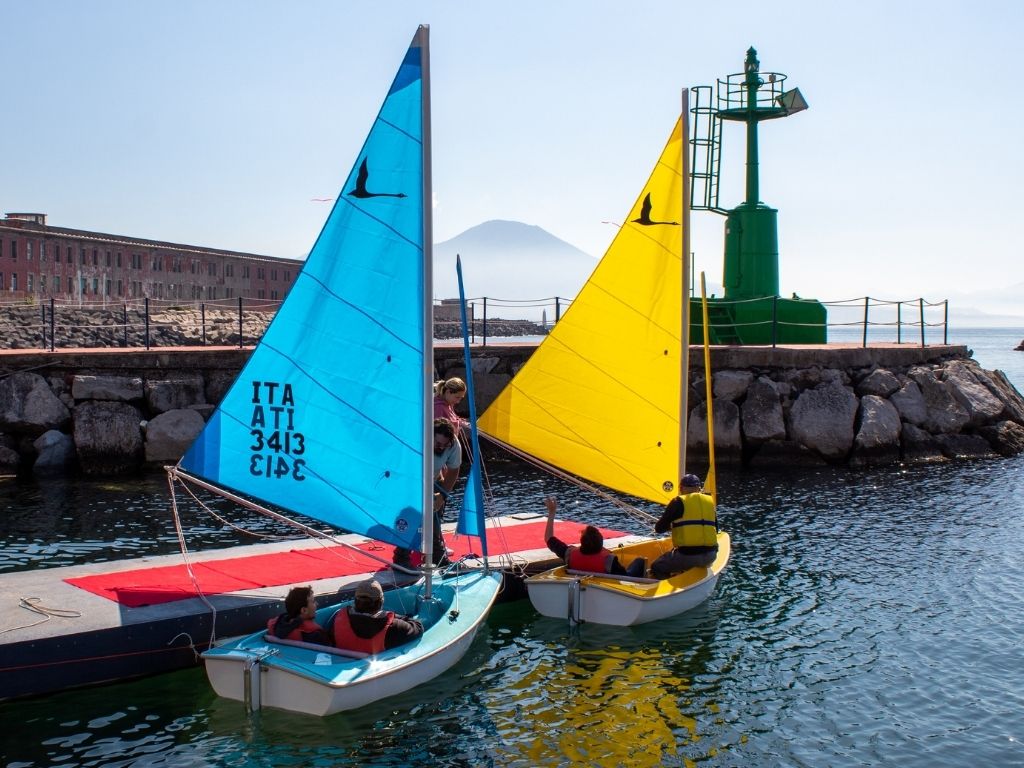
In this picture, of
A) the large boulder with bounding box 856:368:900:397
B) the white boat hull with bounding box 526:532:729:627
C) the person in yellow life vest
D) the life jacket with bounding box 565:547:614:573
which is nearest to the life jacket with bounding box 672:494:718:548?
the person in yellow life vest

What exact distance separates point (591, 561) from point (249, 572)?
14.6 feet

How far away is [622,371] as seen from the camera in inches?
590

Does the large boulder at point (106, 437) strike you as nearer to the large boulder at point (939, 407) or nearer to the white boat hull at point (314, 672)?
the white boat hull at point (314, 672)

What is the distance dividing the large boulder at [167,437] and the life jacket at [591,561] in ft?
44.6

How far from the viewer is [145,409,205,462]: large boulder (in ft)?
79.9

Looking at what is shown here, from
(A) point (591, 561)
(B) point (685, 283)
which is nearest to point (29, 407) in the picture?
(A) point (591, 561)

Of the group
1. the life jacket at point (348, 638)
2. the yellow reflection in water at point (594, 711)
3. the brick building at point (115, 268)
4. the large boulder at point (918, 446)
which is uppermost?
Answer: the brick building at point (115, 268)

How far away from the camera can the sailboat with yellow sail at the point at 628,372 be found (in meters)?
14.9

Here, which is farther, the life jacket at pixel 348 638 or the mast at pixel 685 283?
the mast at pixel 685 283

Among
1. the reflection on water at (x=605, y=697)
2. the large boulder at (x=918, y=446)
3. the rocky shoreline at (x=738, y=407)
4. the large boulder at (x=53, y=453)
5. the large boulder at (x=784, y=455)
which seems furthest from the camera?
the large boulder at (x=918, y=446)

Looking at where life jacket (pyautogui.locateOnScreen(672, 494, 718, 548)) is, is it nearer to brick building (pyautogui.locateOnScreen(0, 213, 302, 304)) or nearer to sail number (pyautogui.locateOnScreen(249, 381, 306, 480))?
sail number (pyautogui.locateOnScreen(249, 381, 306, 480))

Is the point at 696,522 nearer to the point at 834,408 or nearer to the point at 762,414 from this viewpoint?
the point at 762,414

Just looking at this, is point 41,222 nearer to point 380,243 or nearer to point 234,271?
point 234,271

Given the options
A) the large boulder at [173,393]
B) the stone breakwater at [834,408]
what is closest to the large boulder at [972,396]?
the stone breakwater at [834,408]
